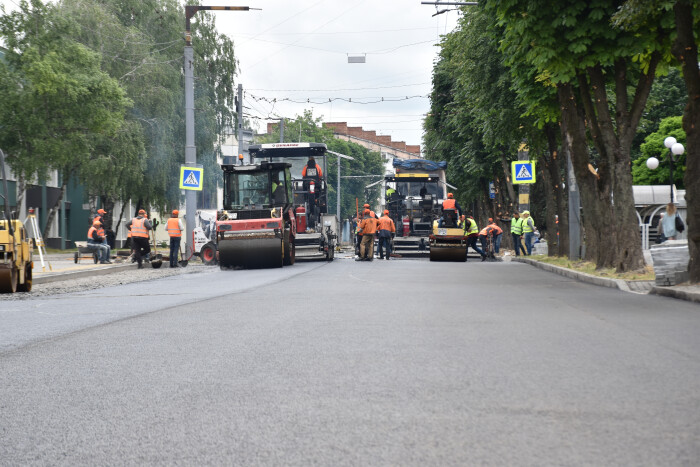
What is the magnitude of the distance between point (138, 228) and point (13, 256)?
11.0 meters

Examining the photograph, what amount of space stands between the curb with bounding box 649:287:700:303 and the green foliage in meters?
43.4

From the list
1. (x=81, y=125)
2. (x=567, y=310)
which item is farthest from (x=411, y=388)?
(x=81, y=125)

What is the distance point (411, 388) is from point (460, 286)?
1129 cm

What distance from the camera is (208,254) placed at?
32.0m

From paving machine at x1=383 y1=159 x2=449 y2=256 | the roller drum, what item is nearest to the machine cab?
the roller drum

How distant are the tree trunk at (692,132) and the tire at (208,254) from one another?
A: 754 inches

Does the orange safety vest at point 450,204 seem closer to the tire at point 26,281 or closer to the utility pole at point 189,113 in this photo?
the utility pole at point 189,113


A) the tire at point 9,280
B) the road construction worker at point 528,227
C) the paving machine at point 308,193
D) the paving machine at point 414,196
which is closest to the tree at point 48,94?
the paving machine at point 308,193

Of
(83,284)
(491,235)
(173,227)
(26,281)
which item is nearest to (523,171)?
(491,235)

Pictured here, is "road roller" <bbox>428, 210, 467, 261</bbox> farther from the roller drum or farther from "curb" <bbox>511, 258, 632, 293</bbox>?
the roller drum

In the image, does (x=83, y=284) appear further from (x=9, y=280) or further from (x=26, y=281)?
(x=9, y=280)

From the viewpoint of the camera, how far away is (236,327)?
10164 mm

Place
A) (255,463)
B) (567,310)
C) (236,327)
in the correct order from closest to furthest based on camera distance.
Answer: (255,463) < (236,327) < (567,310)

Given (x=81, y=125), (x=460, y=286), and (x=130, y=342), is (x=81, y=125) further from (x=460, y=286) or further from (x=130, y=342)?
(x=130, y=342)
